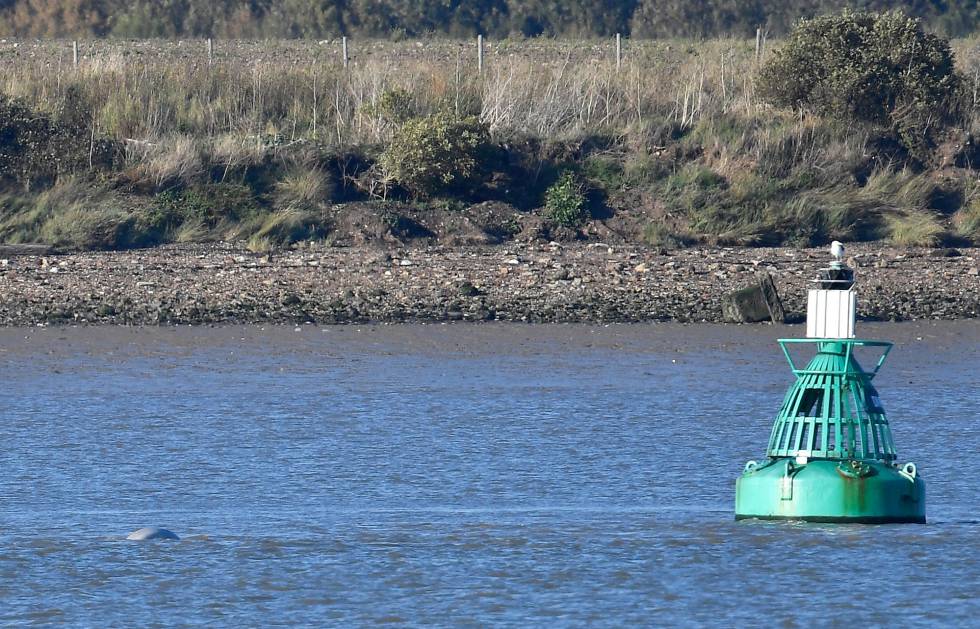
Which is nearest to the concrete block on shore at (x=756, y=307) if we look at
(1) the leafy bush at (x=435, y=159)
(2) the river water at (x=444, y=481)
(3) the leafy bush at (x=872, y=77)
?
(2) the river water at (x=444, y=481)

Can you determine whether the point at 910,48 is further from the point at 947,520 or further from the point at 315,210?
the point at 947,520

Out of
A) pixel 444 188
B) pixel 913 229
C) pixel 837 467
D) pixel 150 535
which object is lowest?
pixel 150 535

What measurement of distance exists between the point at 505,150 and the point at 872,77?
443 cm

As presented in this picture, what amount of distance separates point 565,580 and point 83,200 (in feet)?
39.1

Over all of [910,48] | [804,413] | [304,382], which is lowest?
[304,382]

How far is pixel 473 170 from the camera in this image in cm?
1923

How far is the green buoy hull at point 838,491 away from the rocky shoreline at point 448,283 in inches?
288

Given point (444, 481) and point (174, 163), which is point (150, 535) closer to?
point (444, 481)

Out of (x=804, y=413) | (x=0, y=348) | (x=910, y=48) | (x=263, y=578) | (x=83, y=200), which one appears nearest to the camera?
(x=263, y=578)

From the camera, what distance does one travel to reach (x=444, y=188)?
62.8ft

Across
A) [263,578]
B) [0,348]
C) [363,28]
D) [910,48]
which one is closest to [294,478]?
[263,578]

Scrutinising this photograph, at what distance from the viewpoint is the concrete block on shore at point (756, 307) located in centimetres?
1533

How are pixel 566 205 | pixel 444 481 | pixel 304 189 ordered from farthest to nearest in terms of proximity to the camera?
1. pixel 304 189
2. pixel 566 205
3. pixel 444 481

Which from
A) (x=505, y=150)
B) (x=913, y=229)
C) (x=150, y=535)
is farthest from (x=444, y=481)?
(x=505, y=150)
